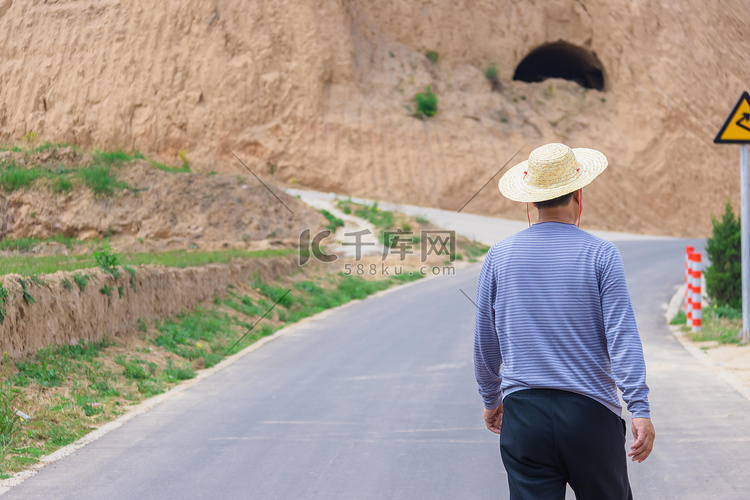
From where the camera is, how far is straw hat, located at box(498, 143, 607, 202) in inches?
132

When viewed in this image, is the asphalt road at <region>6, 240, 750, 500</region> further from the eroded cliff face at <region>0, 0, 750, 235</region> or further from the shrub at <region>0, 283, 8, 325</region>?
the eroded cliff face at <region>0, 0, 750, 235</region>

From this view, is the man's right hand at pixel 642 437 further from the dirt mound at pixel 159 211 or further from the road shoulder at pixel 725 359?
the dirt mound at pixel 159 211

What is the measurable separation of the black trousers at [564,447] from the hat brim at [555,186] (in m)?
0.86

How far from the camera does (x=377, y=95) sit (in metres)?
40.8

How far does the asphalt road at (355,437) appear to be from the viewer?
525cm

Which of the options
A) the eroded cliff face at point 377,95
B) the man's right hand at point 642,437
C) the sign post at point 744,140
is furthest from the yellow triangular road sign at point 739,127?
the eroded cliff face at point 377,95

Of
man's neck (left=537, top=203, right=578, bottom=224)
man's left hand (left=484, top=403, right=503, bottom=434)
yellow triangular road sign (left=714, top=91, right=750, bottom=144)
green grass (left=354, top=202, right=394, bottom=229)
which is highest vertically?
yellow triangular road sign (left=714, top=91, right=750, bottom=144)

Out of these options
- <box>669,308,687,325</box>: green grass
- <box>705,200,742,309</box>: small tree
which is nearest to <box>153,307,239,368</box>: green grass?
<box>669,308,687,325</box>: green grass

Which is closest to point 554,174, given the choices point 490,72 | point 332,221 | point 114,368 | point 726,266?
point 114,368

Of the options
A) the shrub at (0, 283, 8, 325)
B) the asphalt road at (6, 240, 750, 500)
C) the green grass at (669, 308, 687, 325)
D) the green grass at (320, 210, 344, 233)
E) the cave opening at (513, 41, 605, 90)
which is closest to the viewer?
the asphalt road at (6, 240, 750, 500)

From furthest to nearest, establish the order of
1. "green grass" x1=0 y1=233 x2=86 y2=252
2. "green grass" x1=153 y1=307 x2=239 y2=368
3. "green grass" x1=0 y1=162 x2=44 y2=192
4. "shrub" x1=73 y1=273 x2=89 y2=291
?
"green grass" x1=0 y1=162 x2=44 y2=192, "green grass" x1=0 y1=233 x2=86 y2=252, "green grass" x1=153 y1=307 x2=239 y2=368, "shrub" x1=73 y1=273 x2=89 y2=291

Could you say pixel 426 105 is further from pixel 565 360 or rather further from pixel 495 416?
pixel 565 360

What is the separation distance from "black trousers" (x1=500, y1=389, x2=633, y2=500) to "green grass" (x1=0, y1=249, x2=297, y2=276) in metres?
7.59

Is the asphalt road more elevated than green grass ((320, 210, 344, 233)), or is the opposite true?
green grass ((320, 210, 344, 233))
